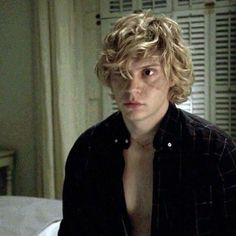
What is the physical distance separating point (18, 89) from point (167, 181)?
197cm

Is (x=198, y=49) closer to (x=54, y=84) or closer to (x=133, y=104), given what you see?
(x=54, y=84)

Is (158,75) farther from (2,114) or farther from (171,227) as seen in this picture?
(2,114)

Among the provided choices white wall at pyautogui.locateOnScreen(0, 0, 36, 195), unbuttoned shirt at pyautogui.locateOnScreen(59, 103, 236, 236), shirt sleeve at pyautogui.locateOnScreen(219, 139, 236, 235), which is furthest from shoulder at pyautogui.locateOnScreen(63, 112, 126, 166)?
white wall at pyautogui.locateOnScreen(0, 0, 36, 195)

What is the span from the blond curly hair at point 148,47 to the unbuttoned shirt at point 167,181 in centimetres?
12

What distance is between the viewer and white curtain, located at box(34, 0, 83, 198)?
7.83 feet

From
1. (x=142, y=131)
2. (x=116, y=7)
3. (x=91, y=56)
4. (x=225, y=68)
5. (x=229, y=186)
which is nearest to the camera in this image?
(x=229, y=186)

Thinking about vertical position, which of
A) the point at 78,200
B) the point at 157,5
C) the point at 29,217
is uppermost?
the point at 157,5

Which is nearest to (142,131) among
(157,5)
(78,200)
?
(78,200)

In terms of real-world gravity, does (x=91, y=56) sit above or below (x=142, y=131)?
above

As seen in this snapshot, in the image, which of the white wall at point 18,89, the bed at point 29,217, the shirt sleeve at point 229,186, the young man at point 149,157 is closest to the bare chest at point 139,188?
the young man at point 149,157

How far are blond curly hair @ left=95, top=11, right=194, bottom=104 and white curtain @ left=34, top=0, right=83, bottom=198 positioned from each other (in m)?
1.40

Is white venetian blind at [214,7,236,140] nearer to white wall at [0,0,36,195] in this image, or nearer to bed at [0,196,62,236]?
bed at [0,196,62,236]

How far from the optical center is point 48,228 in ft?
4.75

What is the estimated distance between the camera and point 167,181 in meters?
1.00
